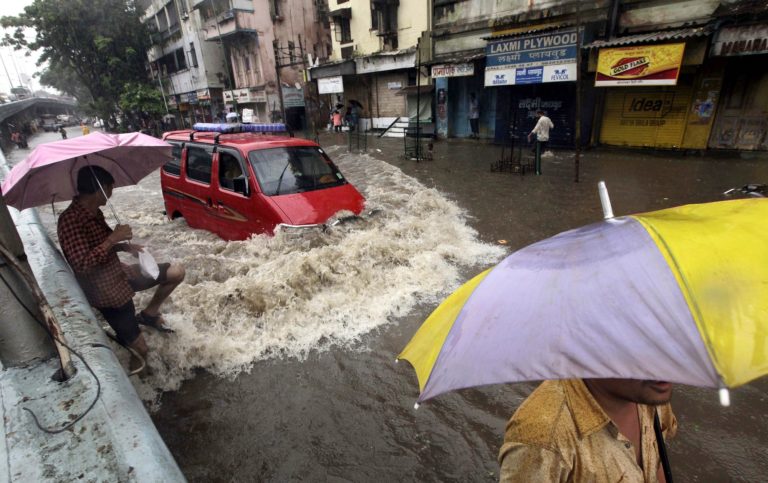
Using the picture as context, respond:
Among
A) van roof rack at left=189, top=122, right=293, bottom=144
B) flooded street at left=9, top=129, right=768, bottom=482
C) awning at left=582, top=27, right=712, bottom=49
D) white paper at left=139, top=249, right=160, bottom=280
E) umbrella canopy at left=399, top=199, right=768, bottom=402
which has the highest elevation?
awning at left=582, top=27, right=712, bottom=49

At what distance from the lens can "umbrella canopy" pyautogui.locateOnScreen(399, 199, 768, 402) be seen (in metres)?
0.96

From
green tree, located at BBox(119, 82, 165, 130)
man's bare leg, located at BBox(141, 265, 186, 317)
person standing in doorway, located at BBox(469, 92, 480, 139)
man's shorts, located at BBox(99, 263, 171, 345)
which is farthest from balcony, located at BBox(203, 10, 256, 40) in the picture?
man's shorts, located at BBox(99, 263, 171, 345)

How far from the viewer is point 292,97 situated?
93.1ft

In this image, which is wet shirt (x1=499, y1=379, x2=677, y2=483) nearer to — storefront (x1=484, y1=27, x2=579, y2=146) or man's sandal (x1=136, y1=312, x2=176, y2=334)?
man's sandal (x1=136, y1=312, x2=176, y2=334)

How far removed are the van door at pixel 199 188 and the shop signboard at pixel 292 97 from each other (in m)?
22.9

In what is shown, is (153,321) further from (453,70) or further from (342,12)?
(342,12)

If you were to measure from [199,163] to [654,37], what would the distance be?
12693 millimetres

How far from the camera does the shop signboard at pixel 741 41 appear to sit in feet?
32.0

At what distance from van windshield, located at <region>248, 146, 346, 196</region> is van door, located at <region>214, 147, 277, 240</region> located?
192 millimetres

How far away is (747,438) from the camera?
9.80 feet

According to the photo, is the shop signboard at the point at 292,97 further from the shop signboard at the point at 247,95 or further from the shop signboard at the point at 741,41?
the shop signboard at the point at 741,41

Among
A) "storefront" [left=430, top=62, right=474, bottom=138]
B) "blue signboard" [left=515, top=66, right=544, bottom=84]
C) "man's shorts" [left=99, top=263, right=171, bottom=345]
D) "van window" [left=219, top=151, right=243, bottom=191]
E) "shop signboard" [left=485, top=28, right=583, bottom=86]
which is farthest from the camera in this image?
"storefront" [left=430, top=62, right=474, bottom=138]

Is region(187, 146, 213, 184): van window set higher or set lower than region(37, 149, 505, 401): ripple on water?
higher

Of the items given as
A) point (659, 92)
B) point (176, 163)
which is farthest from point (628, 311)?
point (659, 92)
